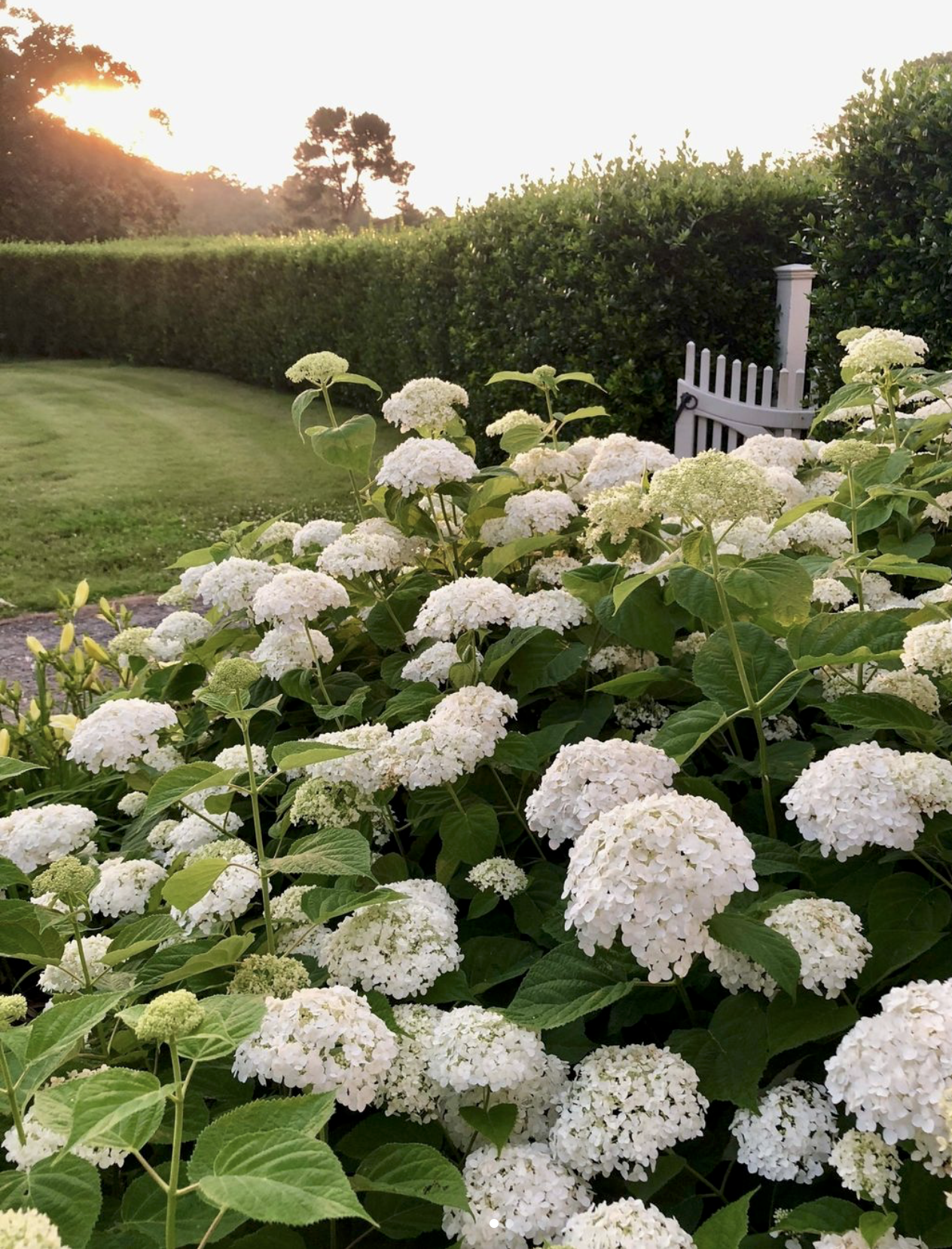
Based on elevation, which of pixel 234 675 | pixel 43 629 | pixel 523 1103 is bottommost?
pixel 43 629

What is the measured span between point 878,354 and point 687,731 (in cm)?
129

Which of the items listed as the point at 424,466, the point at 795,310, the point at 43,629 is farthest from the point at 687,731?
the point at 43,629

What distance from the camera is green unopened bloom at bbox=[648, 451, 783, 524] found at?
1455 mm

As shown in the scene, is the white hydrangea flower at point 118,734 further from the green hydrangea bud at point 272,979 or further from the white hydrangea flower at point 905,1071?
the white hydrangea flower at point 905,1071

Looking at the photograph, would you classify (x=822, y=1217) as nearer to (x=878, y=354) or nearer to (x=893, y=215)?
(x=878, y=354)

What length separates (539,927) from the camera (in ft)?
5.03

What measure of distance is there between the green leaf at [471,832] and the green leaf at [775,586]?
1.75 ft

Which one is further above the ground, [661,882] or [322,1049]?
[661,882]

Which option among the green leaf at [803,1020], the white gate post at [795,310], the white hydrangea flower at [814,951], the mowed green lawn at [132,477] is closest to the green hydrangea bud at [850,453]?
the white hydrangea flower at [814,951]

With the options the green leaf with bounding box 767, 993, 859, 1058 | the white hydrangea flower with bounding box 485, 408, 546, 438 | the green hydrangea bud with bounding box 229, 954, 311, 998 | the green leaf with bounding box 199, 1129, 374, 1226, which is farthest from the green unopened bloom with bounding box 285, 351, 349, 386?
the green leaf with bounding box 199, 1129, 374, 1226

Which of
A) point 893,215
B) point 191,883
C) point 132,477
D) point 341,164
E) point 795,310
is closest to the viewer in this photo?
point 191,883

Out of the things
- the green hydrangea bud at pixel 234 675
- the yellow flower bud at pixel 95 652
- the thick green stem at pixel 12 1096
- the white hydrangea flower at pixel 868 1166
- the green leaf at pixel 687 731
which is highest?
the green hydrangea bud at pixel 234 675

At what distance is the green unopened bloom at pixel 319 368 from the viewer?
2.54 m

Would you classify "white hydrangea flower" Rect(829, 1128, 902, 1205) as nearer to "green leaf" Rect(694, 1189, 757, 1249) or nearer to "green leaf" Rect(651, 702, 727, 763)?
Result: "green leaf" Rect(694, 1189, 757, 1249)
